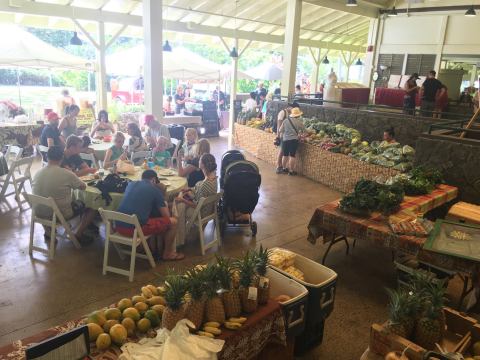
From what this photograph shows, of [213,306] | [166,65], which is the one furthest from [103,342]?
[166,65]

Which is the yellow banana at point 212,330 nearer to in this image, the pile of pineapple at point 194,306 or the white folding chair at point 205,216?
the pile of pineapple at point 194,306

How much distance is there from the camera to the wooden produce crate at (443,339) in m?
2.37

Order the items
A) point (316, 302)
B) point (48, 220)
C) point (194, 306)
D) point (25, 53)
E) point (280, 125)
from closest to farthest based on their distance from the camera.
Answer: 1. point (194, 306)
2. point (316, 302)
3. point (48, 220)
4. point (25, 53)
5. point (280, 125)

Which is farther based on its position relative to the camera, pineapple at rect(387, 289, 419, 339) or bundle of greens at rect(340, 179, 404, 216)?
bundle of greens at rect(340, 179, 404, 216)

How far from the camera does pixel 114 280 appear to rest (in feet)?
13.8

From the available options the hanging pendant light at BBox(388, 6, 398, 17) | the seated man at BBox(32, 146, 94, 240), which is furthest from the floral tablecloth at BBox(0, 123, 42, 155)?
the hanging pendant light at BBox(388, 6, 398, 17)

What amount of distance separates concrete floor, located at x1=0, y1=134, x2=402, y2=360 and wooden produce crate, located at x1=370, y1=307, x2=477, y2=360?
0.78m

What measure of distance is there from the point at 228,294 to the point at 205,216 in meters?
2.68

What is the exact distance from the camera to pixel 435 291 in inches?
98.9

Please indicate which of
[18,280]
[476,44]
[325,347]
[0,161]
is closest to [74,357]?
[325,347]

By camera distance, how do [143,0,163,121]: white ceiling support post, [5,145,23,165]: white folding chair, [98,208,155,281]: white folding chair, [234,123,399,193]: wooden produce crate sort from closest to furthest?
1. [98,208,155,281]: white folding chair
2. [5,145,23,165]: white folding chair
3. [234,123,399,193]: wooden produce crate
4. [143,0,163,121]: white ceiling support post

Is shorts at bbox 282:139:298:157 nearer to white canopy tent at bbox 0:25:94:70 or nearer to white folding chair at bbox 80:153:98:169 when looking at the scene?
white folding chair at bbox 80:153:98:169

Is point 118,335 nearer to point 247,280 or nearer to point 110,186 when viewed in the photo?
point 247,280

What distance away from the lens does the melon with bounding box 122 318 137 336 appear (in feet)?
7.66
